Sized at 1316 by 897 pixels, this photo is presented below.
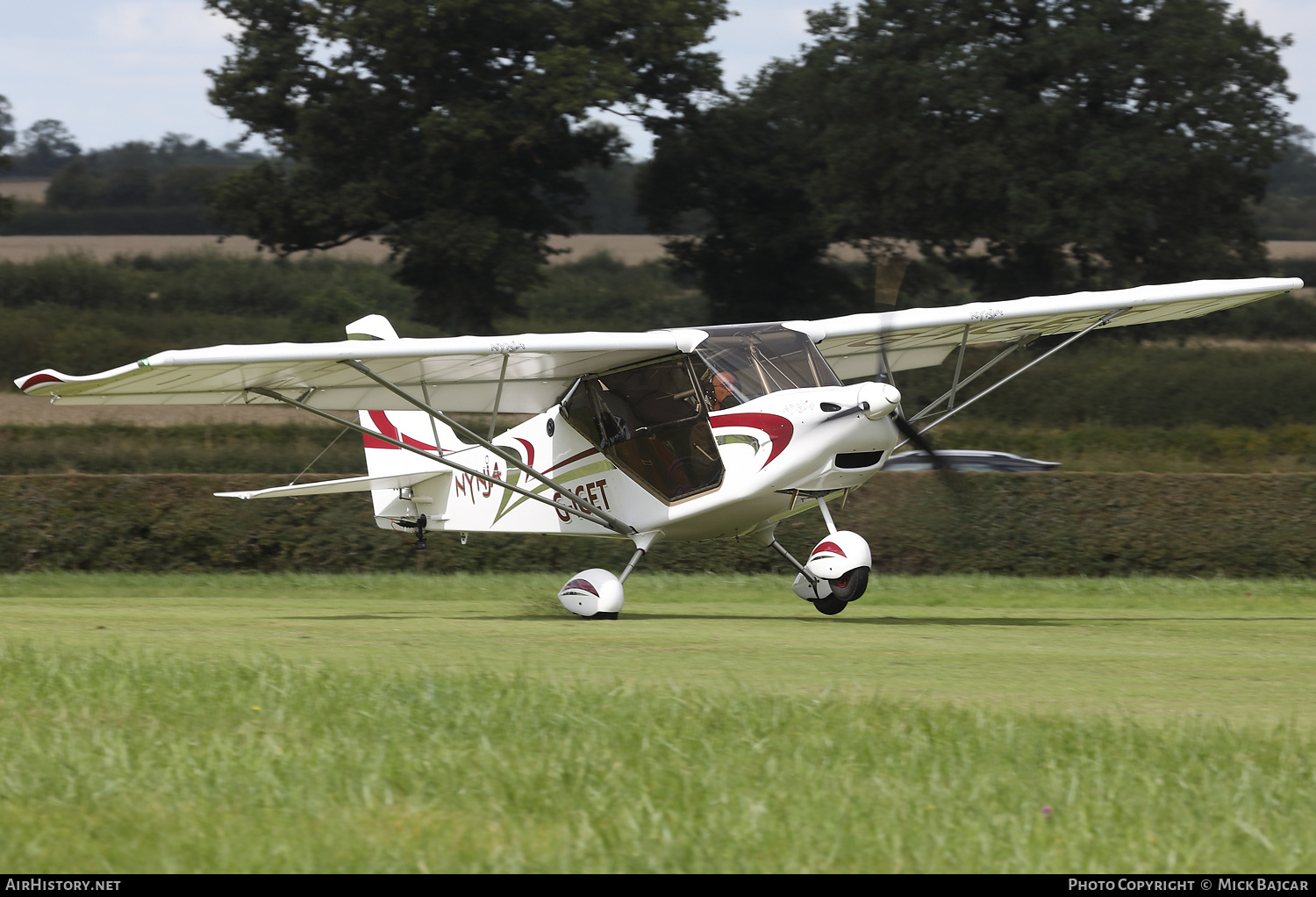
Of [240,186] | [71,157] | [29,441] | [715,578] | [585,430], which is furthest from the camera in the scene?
[71,157]

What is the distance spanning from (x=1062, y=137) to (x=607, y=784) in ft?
137

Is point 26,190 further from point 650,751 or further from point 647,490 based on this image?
point 650,751

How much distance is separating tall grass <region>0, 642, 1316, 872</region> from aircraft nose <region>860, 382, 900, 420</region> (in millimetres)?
5013

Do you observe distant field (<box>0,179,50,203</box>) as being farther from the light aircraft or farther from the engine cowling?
the engine cowling

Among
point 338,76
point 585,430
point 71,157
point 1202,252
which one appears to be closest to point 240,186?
point 338,76

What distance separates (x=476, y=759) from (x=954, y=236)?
137 feet

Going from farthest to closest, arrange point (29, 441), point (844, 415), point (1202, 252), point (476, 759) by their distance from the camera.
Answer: point (1202, 252), point (29, 441), point (844, 415), point (476, 759)

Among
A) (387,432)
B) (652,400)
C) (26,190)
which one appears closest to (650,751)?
(652,400)

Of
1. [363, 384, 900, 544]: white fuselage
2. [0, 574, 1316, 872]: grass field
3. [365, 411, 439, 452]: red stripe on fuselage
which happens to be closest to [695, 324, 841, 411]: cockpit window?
[363, 384, 900, 544]: white fuselage

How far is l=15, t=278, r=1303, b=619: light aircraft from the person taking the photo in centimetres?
1199

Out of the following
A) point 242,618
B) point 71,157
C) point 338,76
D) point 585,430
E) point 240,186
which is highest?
point 71,157

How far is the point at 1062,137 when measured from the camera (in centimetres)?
4353

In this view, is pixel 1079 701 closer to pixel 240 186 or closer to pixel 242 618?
pixel 242 618

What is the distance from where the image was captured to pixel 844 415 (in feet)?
39.0
